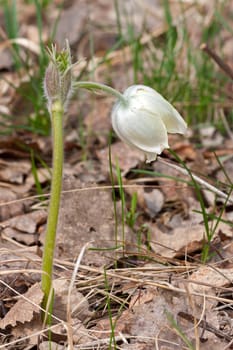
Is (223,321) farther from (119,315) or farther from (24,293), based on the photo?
(24,293)

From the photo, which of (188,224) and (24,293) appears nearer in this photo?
(24,293)

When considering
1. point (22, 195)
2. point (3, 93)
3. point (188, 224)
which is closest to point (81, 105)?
point (3, 93)

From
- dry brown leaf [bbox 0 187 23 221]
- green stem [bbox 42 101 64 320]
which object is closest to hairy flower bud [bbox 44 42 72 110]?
green stem [bbox 42 101 64 320]

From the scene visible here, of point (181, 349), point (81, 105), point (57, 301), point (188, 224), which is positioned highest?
point (81, 105)

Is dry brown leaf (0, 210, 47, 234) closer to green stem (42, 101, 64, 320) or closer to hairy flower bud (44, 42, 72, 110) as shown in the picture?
green stem (42, 101, 64, 320)

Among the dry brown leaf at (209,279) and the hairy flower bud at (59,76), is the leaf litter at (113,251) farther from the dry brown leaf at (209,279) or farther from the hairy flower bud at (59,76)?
the hairy flower bud at (59,76)

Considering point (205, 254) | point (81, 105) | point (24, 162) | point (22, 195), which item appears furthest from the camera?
point (81, 105)

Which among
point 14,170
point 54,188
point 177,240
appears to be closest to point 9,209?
point 14,170
